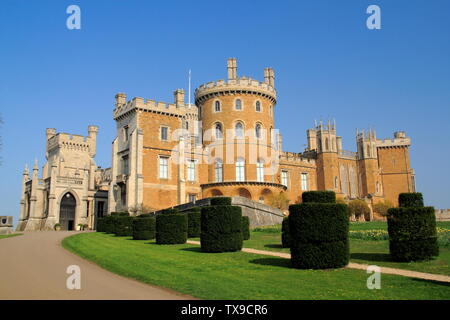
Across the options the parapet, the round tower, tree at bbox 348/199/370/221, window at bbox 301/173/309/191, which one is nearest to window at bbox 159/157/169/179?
the round tower

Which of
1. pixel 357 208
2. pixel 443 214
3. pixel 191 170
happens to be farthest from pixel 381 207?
pixel 191 170

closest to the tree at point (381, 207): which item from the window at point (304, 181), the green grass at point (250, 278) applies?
the window at point (304, 181)

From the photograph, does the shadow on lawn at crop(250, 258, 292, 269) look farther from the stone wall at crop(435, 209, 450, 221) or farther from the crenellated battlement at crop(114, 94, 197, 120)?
the stone wall at crop(435, 209, 450, 221)

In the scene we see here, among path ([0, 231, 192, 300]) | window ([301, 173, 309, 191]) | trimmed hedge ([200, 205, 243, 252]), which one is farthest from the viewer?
window ([301, 173, 309, 191])

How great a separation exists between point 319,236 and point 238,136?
29880 millimetres

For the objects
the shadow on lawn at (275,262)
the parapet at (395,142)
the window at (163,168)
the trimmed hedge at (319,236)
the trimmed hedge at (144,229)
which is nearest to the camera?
the trimmed hedge at (319,236)

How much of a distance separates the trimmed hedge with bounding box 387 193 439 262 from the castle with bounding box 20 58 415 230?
2535cm

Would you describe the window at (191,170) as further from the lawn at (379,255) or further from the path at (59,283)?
the path at (59,283)

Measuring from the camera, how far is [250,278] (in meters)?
10.0

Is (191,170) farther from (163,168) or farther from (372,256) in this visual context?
(372,256)

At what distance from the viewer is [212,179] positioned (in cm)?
4062

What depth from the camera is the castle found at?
1443 inches

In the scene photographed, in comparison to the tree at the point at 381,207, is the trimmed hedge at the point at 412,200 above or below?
below

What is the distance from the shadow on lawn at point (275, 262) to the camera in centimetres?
1194
